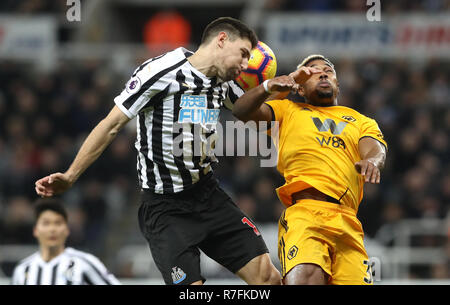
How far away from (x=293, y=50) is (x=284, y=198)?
9.32 meters

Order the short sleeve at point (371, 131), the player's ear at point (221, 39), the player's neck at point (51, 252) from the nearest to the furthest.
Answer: the player's ear at point (221, 39)
the short sleeve at point (371, 131)
the player's neck at point (51, 252)

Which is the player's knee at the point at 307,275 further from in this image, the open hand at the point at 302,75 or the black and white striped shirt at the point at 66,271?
the black and white striped shirt at the point at 66,271

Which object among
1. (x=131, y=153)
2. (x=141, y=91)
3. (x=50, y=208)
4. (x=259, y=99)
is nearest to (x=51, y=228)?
(x=50, y=208)

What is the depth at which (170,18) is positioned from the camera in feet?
54.5

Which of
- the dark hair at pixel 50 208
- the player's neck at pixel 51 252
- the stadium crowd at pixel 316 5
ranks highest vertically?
the stadium crowd at pixel 316 5

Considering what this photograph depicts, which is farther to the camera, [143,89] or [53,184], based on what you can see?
[143,89]

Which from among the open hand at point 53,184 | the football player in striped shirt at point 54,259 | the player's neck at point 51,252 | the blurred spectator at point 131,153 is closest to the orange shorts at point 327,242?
the open hand at point 53,184

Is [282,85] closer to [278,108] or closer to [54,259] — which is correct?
[278,108]

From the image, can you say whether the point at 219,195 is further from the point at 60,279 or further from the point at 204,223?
the point at 60,279

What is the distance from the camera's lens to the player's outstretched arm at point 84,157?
5055mm

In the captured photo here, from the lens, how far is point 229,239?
213 inches

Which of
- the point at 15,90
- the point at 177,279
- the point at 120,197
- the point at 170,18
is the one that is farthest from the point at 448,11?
the point at 177,279

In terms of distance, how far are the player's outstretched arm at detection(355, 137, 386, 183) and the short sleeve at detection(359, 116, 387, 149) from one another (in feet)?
0.15

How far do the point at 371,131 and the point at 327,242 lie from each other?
2.90 feet
